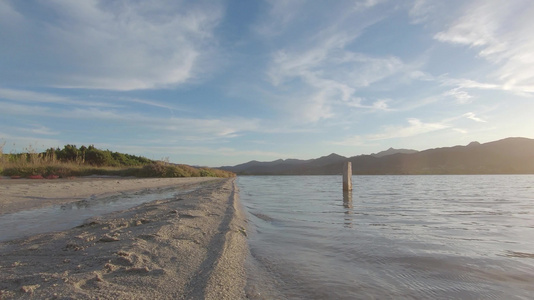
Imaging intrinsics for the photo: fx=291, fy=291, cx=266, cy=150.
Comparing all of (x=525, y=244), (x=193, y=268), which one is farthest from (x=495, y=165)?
(x=193, y=268)

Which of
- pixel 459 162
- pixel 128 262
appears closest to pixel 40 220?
pixel 128 262

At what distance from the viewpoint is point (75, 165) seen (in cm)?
1681

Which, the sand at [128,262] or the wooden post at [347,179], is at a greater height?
the wooden post at [347,179]

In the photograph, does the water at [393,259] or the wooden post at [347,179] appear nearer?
the water at [393,259]

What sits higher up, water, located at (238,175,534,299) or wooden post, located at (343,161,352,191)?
wooden post, located at (343,161,352,191)

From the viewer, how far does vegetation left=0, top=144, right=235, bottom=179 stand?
44.3 ft

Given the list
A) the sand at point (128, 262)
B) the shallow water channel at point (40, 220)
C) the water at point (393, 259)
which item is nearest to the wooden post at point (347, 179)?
the water at point (393, 259)

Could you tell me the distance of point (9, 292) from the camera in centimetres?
163

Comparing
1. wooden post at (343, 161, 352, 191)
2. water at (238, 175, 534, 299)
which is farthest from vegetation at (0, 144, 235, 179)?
water at (238, 175, 534, 299)

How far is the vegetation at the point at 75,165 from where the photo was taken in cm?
1350

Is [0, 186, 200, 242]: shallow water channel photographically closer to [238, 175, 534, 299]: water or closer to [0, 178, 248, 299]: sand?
[0, 178, 248, 299]: sand

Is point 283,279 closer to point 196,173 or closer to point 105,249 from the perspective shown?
point 105,249

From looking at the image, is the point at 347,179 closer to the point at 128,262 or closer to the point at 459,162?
the point at 128,262

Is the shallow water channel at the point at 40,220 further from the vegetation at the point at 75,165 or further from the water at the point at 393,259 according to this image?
the vegetation at the point at 75,165
